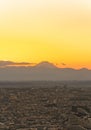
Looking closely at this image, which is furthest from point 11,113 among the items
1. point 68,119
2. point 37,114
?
point 68,119

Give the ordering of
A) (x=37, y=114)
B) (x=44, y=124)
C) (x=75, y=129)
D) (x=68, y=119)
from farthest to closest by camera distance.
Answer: (x=37, y=114), (x=68, y=119), (x=44, y=124), (x=75, y=129)

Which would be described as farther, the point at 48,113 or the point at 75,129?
the point at 48,113

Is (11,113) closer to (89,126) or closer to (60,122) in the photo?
(60,122)

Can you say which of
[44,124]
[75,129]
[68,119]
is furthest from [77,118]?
[75,129]

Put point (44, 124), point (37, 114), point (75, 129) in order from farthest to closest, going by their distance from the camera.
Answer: point (37, 114)
point (44, 124)
point (75, 129)

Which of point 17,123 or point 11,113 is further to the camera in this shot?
point 11,113

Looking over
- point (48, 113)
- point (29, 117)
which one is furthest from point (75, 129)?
point (48, 113)

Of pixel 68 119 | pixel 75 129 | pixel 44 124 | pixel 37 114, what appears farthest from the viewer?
pixel 37 114

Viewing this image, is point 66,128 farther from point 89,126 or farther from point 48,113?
point 48,113
